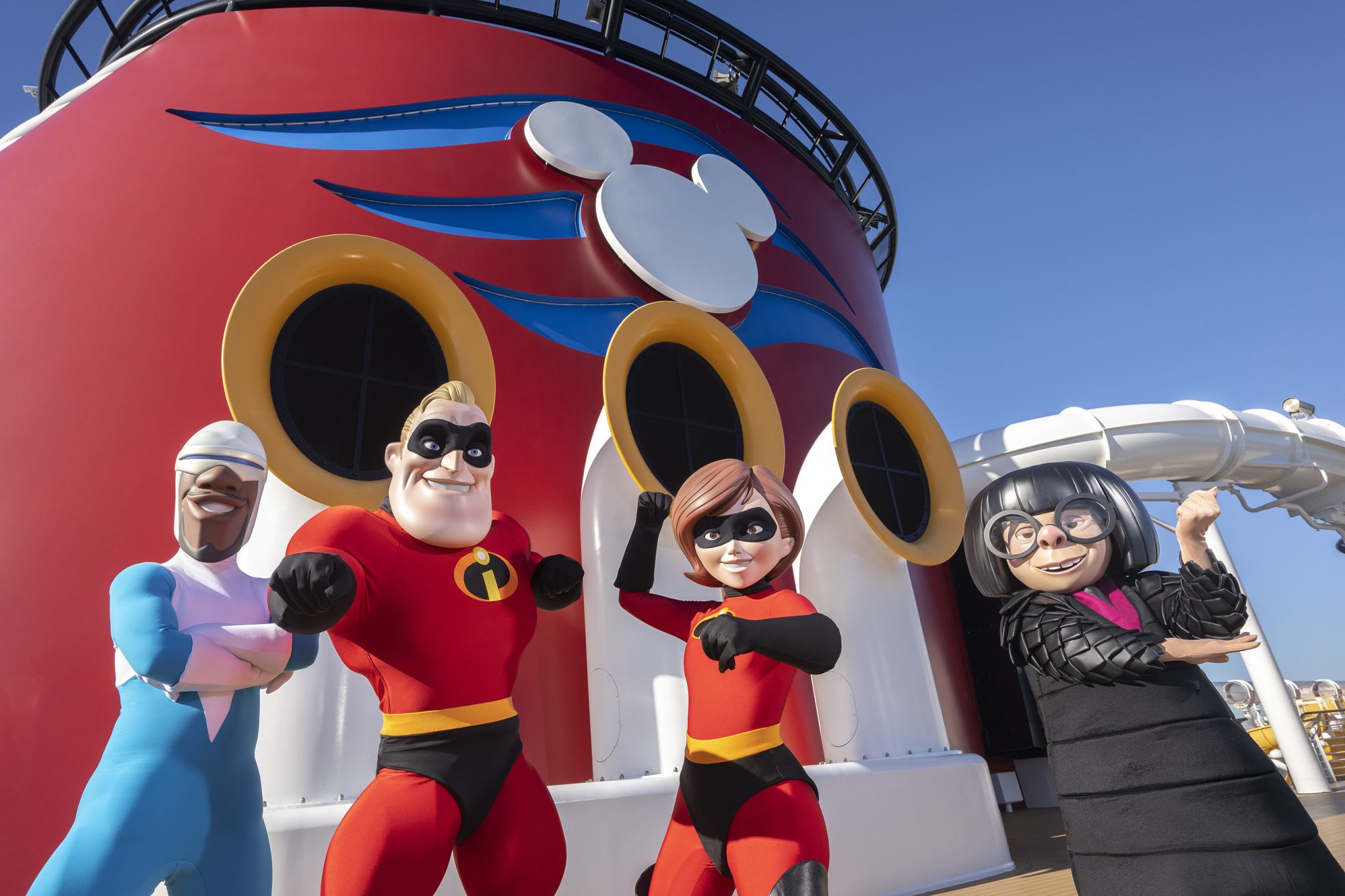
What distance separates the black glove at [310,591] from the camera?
5.53 ft

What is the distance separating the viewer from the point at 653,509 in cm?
255

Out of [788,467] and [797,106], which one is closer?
[788,467]

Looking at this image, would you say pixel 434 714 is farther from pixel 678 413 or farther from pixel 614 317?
pixel 614 317

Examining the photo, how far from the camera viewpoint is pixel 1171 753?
1.83 meters

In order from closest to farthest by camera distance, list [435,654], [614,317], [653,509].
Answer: [435,654] → [653,509] → [614,317]

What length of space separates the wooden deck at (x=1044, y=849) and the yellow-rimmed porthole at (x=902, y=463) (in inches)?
71.1

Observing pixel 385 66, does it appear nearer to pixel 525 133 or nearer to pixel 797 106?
pixel 525 133

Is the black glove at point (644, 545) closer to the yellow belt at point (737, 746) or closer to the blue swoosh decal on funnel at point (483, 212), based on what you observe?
the yellow belt at point (737, 746)

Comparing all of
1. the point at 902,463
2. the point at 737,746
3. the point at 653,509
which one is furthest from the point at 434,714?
the point at 902,463

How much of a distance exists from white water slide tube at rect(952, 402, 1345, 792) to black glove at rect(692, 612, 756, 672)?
5.47 meters

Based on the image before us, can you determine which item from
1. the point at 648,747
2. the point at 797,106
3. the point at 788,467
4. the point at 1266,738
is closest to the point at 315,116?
the point at 788,467

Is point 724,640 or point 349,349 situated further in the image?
point 349,349

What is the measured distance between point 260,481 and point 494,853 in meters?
1.38

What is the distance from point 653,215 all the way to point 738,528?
3.33m
